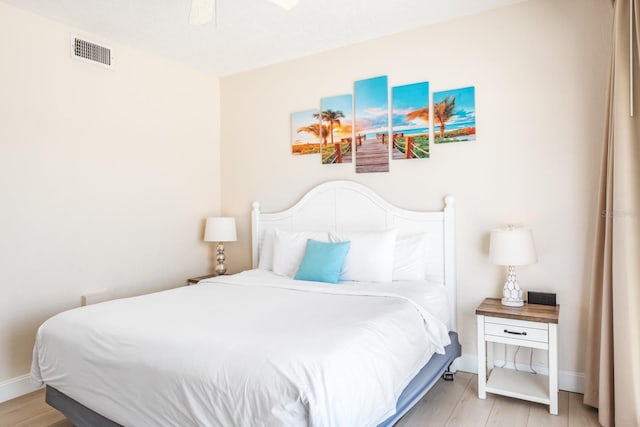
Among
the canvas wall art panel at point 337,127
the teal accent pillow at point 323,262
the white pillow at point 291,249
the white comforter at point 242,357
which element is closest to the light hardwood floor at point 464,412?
the white comforter at point 242,357

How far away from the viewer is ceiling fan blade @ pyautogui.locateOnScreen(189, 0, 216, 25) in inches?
94.9

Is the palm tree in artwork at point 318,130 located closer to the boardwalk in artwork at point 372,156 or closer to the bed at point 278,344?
the boardwalk in artwork at point 372,156

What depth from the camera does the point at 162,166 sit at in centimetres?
393

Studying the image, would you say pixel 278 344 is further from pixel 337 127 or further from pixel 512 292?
pixel 337 127

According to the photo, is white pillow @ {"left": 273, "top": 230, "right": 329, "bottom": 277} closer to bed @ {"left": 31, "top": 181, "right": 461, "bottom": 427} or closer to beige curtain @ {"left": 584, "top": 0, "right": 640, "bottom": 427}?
bed @ {"left": 31, "top": 181, "right": 461, "bottom": 427}

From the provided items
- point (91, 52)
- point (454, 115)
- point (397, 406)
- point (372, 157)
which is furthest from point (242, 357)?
point (91, 52)

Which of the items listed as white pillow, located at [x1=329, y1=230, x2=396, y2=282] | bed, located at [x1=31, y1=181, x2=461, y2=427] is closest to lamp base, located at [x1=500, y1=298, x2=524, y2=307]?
bed, located at [x1=31, y1=181, x2=461, y2=427]

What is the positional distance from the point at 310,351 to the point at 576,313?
2.09 m

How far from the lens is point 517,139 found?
296cm

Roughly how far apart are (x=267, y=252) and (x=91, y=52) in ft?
7.18

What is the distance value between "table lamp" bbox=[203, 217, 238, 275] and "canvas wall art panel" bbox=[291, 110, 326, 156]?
947 millimetres

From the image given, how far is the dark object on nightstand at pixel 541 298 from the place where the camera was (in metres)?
2.76

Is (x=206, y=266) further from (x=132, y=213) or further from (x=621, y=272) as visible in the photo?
(x=621, y=272)

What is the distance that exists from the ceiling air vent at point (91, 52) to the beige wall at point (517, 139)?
6.24ft
